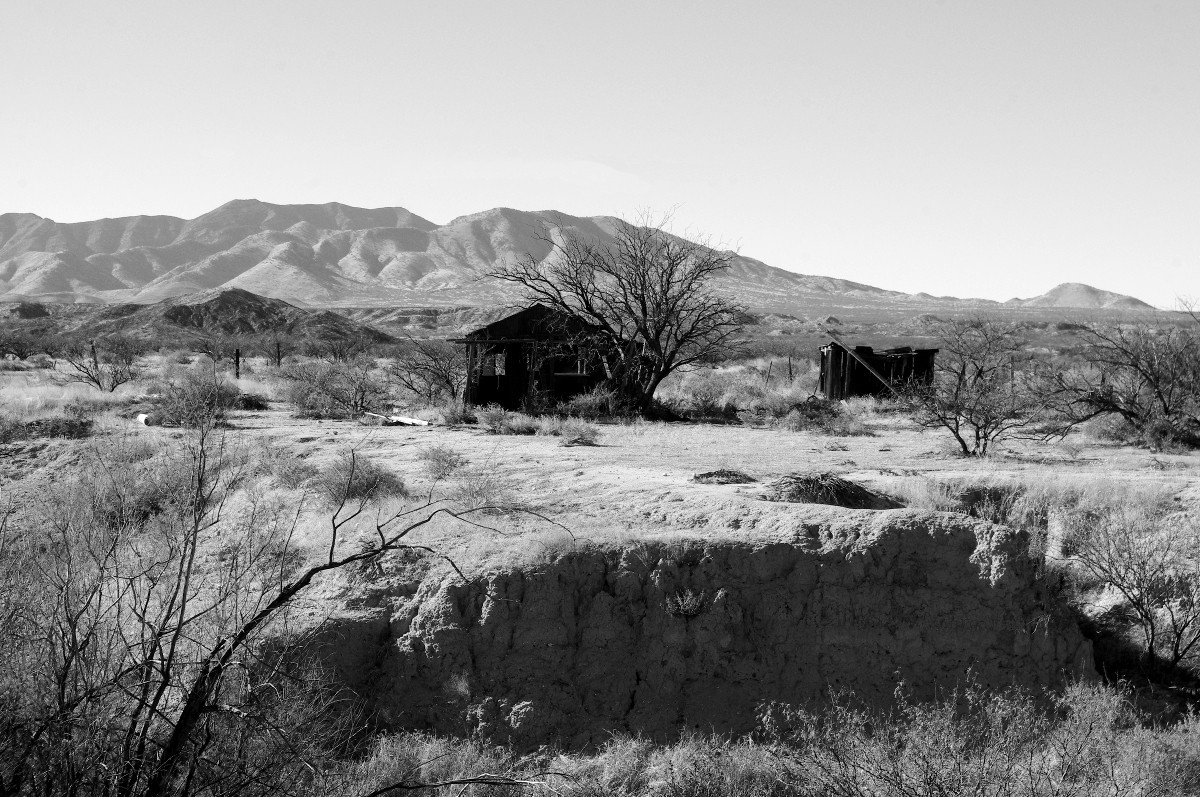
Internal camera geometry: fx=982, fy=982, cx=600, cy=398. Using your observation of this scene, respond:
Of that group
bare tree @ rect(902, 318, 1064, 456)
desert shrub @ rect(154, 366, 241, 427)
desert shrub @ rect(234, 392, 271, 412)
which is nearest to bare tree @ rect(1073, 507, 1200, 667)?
bare tree @ rect(902, 318, 1064, 456)

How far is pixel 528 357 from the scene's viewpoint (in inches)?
1012

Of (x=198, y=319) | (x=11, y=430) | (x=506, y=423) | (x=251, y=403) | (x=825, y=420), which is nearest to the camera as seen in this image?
(x=11, y=430)

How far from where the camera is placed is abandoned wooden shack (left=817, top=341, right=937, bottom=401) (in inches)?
1193

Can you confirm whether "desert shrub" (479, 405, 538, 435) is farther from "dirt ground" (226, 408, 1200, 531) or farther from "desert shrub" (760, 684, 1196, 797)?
"desert shrub" (760, 684, 1196, 797)

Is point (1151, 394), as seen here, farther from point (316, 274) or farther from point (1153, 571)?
point (316, 274)

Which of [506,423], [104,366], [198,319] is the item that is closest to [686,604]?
[506,423]

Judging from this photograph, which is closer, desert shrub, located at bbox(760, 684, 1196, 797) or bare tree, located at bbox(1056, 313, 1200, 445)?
desert shrub, located at bbox(760, 684, 1196, 797)

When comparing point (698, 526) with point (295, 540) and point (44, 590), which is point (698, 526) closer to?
point (295, 540)

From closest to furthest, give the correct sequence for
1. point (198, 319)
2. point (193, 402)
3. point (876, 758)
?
point (876, 758) < point (193, 402) < point (198, 319)

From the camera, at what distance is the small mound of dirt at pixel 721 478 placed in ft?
43.0

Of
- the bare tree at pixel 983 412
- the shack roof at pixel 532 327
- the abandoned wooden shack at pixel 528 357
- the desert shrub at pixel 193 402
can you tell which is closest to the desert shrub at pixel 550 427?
the abandoned wooden shack at pixel 528 357

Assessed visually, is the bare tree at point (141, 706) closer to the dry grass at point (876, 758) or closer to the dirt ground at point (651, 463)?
the dry grass at point (876, 758)

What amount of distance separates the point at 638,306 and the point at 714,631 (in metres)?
18.2

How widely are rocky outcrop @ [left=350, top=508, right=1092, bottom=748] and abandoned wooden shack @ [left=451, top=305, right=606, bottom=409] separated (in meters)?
15.6
